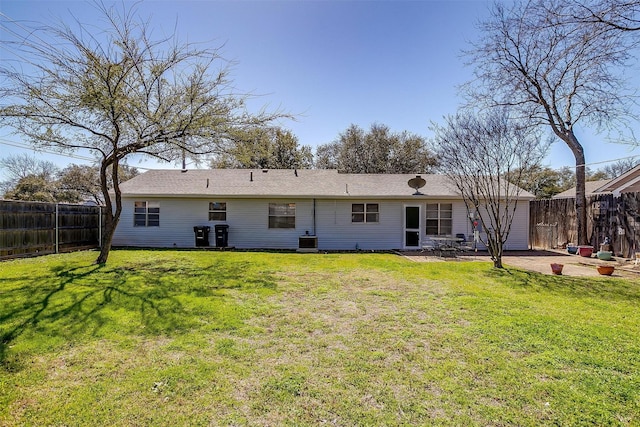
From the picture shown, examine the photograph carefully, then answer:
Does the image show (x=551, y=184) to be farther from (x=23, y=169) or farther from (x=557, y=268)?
(x=23, y=169)

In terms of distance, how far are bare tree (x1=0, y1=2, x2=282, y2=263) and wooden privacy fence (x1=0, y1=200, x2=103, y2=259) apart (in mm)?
3087

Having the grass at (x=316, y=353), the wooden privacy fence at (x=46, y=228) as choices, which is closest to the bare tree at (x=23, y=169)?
the wooden privacy fence at (x=46, y=228)

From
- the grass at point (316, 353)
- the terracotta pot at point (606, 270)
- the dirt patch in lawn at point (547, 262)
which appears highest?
the terracotta pot at point (606, 270)

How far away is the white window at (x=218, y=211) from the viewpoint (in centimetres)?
1413

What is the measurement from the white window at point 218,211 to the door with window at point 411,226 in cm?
756

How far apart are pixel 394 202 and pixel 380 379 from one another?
11.4m

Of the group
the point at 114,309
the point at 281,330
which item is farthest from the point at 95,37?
the point at 281,330

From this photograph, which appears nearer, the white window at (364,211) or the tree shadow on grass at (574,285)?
the tree shadow on grass at (574,285)

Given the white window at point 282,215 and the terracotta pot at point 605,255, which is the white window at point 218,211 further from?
the terracotta pot at point 605,255

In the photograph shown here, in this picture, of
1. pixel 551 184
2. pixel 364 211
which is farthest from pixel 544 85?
pixel 551 184

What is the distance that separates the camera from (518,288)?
22.5ft

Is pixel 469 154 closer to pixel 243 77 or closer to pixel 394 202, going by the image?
pixel 394 202

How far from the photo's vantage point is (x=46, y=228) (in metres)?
11.6

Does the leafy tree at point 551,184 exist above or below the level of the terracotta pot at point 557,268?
above
